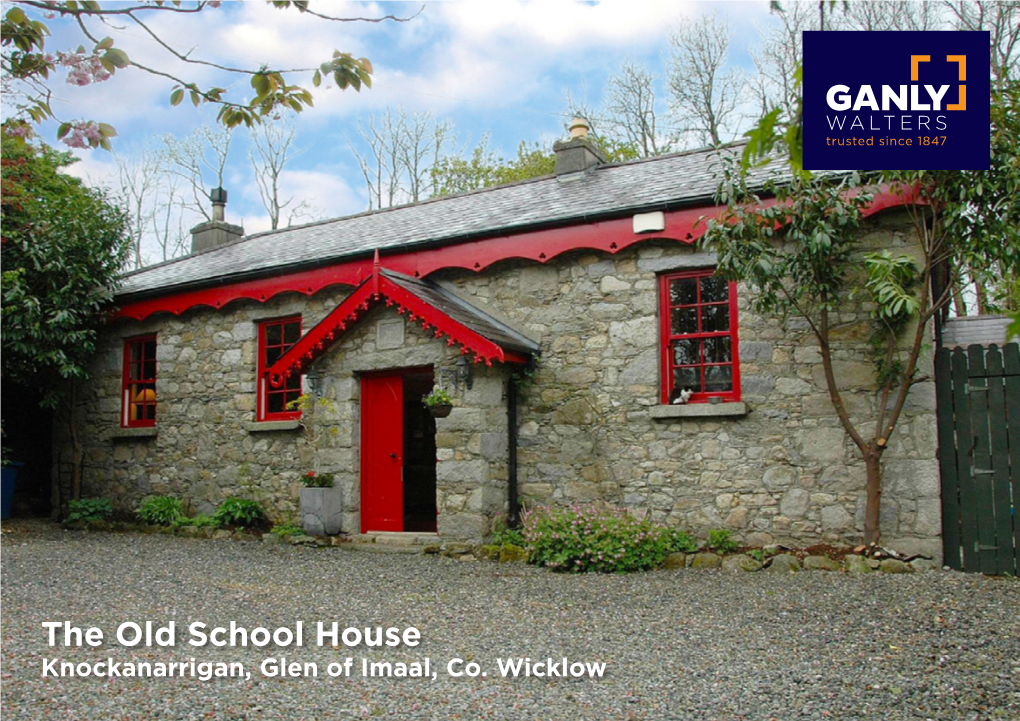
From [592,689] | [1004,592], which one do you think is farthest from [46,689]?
[1004,592]

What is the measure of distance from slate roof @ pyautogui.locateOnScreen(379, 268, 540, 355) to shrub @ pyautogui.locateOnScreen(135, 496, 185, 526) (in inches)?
190

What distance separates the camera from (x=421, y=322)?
379 inches

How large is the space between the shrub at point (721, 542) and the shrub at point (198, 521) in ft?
21.6

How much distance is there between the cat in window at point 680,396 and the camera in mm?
8891

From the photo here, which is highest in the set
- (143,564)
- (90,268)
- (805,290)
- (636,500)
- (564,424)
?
(90,268)

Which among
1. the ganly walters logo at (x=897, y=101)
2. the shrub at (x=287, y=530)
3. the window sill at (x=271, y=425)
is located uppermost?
the ganly walters logo at (x=897, y=101)

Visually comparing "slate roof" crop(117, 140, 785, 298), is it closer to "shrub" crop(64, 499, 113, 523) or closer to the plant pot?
the plant pot

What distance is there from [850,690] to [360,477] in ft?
22.4

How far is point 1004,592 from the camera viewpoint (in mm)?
6609

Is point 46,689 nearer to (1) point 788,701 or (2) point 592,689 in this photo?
(2) point 592,689

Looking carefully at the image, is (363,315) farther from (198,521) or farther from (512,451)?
(198,521)

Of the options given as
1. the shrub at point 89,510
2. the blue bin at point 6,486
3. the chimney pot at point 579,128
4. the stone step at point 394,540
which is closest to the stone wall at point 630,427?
the stone step at point 394,540

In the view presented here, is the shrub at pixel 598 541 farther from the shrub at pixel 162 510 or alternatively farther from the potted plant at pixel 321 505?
the shrub at pixel 162 510

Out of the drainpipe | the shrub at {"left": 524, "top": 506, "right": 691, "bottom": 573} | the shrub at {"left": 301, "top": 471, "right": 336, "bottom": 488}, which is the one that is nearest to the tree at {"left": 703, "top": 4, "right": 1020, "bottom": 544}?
the shrub at {"left": 524, "top": 506, "right": 691, "bottom": 573}
